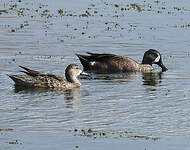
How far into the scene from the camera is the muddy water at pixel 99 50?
1470 cm

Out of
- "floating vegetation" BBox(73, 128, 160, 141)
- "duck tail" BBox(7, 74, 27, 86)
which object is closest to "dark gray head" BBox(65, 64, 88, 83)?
"duck tail" BBox(7, 74, 27, 86)

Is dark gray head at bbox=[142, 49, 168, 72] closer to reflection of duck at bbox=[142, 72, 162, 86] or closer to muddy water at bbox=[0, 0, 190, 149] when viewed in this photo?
muddy water at bbox=[0, 0, 190, 149]

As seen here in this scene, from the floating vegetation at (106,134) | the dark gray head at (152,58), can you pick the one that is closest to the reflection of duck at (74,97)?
the floating vegetation at (106,134)

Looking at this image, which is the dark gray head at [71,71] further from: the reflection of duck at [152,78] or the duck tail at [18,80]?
the reflection of duck at [152,78]

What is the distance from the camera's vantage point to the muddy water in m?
14.7

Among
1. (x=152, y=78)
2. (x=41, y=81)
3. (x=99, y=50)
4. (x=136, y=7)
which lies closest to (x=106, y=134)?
(x=41, y=81)

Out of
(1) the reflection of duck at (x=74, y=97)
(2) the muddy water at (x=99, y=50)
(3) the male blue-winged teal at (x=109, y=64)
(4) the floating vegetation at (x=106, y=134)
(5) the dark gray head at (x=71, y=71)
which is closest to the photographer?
(4) the floating vegetation at (x=106, y=134)

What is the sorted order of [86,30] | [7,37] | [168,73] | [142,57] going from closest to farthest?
[168,73] → [142,57] → [7,37] → [86,30]

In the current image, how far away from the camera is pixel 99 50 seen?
2558cm

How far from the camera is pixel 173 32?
3016cm

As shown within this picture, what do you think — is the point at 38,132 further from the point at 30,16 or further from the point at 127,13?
the point at 127,13

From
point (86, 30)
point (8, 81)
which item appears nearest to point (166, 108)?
point (8, 81)

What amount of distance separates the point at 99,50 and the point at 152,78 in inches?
173

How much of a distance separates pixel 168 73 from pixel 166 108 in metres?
5.77
